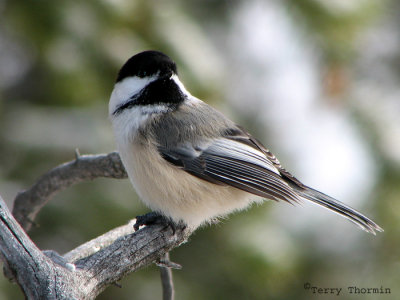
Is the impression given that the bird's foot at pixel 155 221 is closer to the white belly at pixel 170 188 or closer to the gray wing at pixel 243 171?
the white belly at pixel 170 188

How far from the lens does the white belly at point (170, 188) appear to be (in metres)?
1.65

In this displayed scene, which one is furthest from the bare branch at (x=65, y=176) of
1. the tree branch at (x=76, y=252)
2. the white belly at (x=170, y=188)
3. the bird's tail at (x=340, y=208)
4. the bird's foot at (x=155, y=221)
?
the bird's tail at (x=340, y=208)

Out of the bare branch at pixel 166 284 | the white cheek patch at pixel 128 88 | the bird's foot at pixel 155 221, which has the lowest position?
the bare branch at pixel 166 284

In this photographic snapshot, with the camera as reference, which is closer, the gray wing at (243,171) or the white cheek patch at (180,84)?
the gray wing at (243,171)

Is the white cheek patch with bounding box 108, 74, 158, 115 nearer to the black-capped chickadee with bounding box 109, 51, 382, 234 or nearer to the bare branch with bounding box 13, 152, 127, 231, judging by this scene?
the black-capped chickadee with bounding box 109, 51, 382, 234

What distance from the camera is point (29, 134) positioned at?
2.10 m

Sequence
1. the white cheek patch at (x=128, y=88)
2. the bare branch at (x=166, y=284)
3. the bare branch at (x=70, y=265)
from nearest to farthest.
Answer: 1. the bare branch at (x=70, y=265)
2. the bare branch at (x=166, y=284)
3. the white cheek patch at (x=128, y=88)

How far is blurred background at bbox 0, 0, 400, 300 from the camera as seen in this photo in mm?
1965

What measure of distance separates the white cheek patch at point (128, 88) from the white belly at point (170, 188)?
163mm

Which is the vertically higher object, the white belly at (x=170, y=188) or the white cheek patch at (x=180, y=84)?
the white cheek patch at (x=180, y=84)

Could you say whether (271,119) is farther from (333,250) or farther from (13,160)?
(13,160)

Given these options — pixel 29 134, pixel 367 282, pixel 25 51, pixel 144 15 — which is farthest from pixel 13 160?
pixel 367 282

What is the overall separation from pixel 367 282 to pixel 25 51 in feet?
5.85

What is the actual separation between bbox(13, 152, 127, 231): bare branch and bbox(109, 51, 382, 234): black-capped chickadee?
10 centimetres
